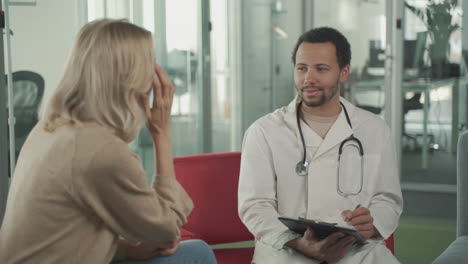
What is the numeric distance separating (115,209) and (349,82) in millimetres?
5379

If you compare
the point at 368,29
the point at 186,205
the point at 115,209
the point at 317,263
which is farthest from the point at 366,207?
the point at 368,29

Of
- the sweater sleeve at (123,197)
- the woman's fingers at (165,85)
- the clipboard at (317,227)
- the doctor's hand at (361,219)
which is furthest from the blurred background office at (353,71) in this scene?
the sweater sleeve at (123,197)

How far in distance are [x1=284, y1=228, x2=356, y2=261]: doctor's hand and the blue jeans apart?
14.3 inches

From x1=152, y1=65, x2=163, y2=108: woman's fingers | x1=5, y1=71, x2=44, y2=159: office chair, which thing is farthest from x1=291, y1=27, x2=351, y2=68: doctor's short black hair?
x1=5, y1=71, x2=44, y2=159: office chair

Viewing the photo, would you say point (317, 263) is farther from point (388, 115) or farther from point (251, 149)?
point (388, 115)

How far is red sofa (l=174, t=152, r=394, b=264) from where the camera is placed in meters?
2.53

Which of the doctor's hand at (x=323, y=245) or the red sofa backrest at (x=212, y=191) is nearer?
the doctor's hand at (x=323, y=245)

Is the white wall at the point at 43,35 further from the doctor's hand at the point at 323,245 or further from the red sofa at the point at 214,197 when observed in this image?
the doctor's hand at the point at 323,245

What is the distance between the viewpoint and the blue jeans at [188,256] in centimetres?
184

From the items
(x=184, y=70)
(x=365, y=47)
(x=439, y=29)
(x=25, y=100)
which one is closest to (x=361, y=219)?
(x=25, y=100)

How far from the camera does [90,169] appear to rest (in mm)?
1603

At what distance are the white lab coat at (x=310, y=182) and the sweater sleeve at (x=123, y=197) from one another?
0.61 metres

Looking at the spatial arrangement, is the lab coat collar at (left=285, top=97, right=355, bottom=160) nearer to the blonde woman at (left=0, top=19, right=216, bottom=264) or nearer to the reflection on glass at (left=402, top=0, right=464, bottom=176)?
the blonde woman at (left=0, top=19, right=216, bottom=264)

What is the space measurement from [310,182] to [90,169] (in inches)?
38.3
